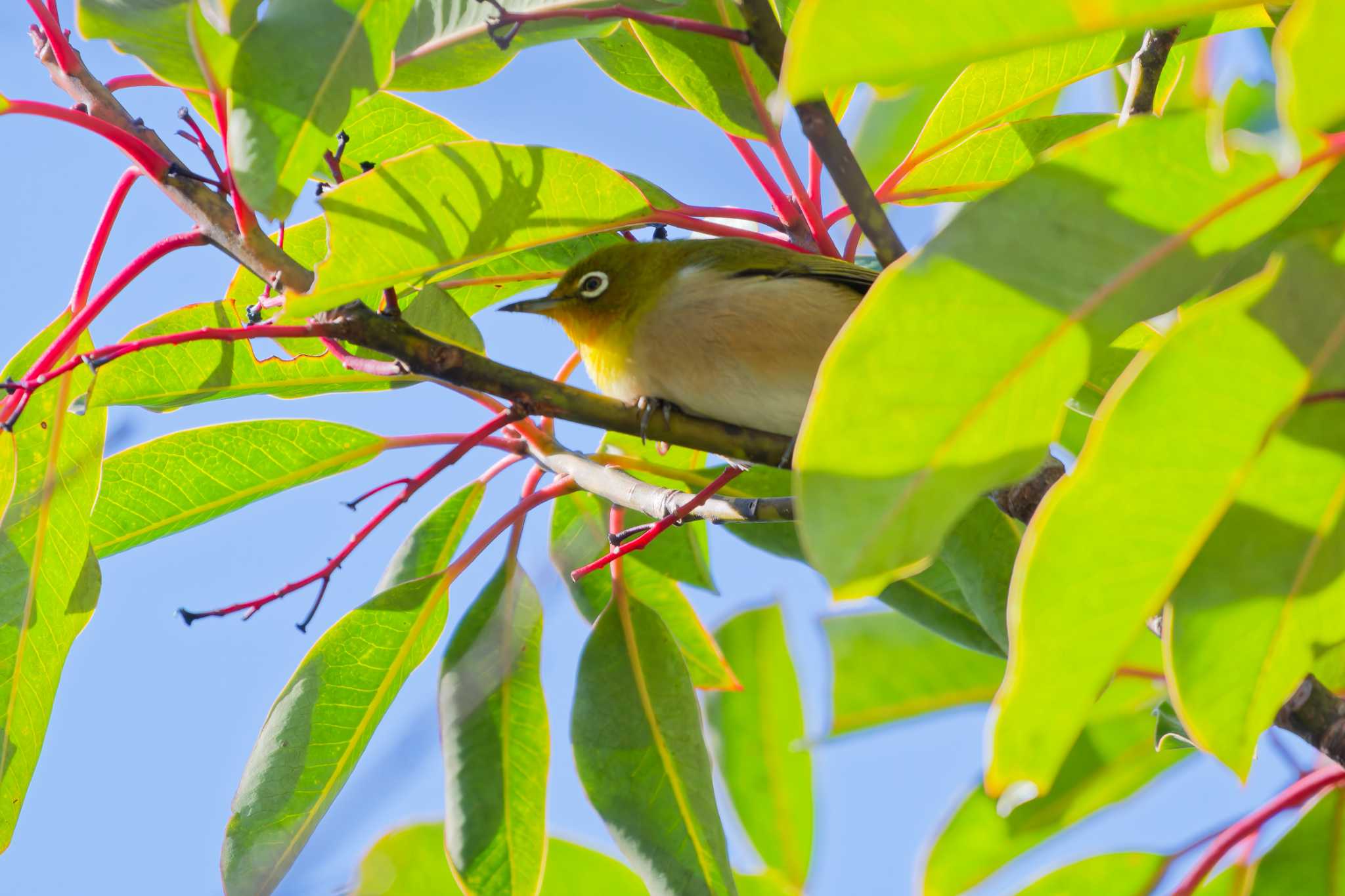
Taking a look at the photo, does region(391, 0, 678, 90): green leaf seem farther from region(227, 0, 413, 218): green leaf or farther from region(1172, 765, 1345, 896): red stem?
region(1172, 765, 1345, 896): red stem

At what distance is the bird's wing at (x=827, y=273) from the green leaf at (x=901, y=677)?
0.90 m

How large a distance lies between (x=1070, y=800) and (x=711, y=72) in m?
1.81

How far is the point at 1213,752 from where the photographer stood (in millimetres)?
1346

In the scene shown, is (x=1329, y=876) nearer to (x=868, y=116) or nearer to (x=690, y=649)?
(x=690, y=649)

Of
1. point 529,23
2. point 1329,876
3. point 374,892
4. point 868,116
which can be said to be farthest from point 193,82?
point 1329,876

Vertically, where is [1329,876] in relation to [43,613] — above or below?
below

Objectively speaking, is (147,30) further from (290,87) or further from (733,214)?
(733,214)

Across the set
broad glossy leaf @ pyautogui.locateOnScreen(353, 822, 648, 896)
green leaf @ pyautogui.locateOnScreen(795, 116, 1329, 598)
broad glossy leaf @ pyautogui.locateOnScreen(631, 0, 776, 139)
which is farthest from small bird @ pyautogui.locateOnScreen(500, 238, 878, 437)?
green leaf @ pyautogui.locateOnScreen(795, 116, 1329, 598)

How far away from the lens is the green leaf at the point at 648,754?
7.45 feet

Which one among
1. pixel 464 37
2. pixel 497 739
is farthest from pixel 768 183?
pixel 497 739

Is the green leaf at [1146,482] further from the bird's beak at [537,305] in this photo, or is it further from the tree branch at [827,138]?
the bird's beak at [537,305]

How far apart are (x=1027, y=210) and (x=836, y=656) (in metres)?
2.18

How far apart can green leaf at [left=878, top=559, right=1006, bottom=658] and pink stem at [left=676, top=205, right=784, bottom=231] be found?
76 centimetres

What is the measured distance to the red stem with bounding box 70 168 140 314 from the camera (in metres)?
1.94
